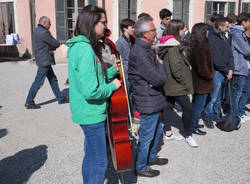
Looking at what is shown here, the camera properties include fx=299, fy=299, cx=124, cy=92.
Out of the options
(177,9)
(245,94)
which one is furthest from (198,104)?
(177,9)

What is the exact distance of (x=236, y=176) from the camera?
10.7ft

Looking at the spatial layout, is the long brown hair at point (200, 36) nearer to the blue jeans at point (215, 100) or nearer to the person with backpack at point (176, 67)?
the person with backpack at point (176, 67)

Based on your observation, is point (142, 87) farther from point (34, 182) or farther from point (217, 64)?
point (217, 64)

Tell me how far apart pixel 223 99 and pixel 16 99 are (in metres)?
4.31

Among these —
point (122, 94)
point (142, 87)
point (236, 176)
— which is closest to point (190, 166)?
point (236, 176)

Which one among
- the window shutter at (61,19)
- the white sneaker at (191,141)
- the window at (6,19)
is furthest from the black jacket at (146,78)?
the window at (6,19)

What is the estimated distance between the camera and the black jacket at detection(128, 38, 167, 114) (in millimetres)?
2949

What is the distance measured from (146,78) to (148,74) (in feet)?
0.16

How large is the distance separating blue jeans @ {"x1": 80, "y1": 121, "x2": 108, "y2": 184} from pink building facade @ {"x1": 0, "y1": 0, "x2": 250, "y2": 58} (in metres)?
10.7

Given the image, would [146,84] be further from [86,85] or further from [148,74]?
[86,85]

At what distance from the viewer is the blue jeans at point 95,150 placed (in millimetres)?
2354

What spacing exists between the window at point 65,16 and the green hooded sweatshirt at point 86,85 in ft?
35.0

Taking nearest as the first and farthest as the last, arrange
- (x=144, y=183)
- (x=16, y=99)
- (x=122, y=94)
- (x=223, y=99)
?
(x=122, y=94) → (x=144, y=183) → (x=223, y=99) → (x=16, y=99)

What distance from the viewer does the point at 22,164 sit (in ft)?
11.6
